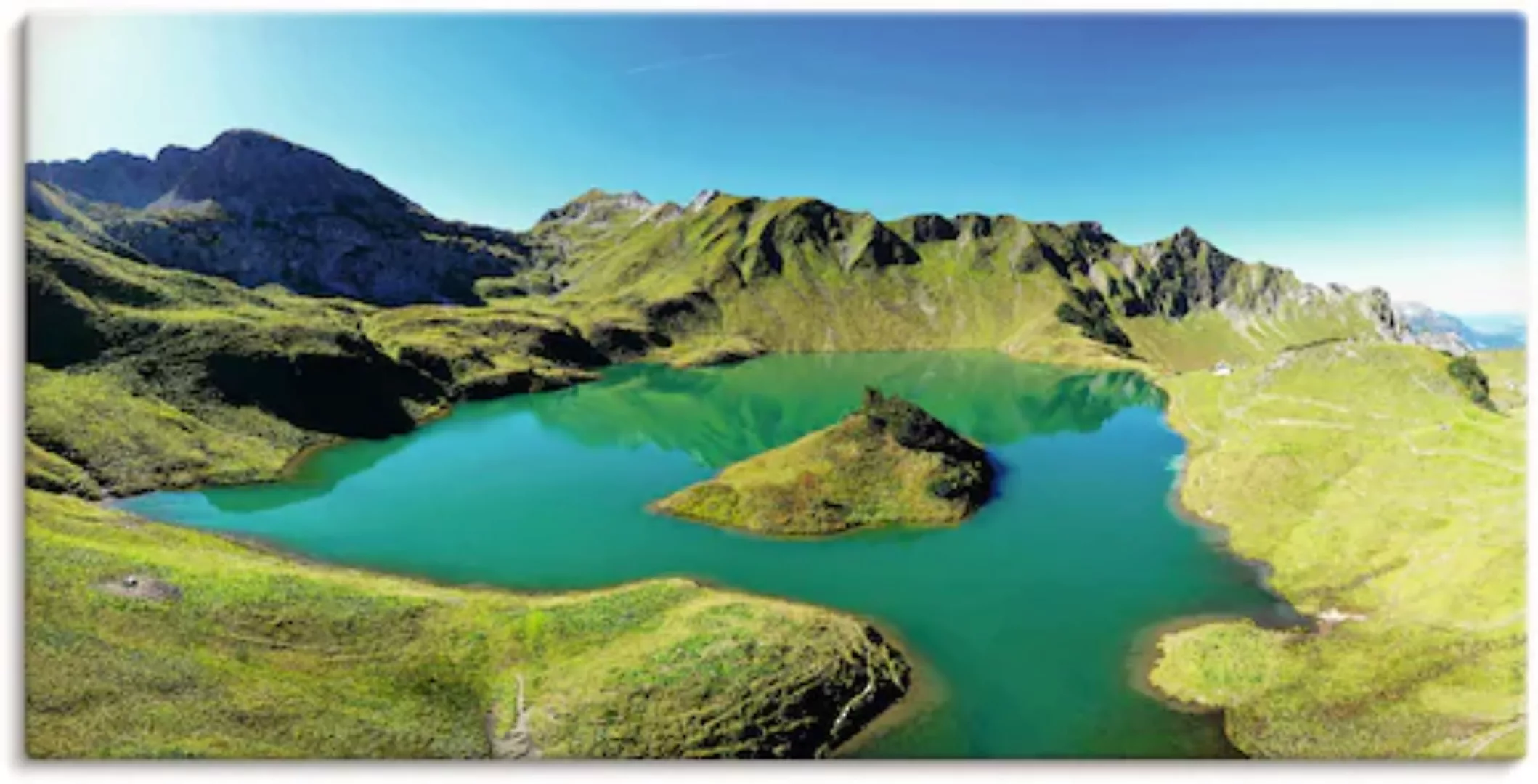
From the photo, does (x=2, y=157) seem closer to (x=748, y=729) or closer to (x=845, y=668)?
(x=748, y=729)

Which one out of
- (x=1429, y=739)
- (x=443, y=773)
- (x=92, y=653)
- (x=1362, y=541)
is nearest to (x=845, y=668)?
(x=443, y=773)

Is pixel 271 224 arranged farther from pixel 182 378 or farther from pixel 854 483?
pixel 854 483

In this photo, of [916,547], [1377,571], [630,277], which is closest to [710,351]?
[630,277]

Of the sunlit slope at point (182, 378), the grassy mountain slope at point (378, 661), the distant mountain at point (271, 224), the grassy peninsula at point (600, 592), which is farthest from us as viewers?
the distant mountain at point (271, 224)

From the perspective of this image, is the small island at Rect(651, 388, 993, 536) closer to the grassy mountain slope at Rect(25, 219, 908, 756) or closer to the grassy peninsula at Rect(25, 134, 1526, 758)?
the grassy peninsula at Rect(25, 134, 1526, 758)

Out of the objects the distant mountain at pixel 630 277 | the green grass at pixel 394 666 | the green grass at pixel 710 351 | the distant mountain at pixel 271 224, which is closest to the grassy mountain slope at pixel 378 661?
the green grass at pixel 394 666

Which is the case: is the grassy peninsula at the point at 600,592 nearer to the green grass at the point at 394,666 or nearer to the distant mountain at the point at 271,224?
the green grass at the point at 394,666
